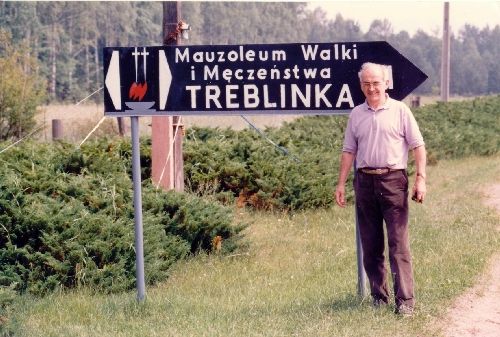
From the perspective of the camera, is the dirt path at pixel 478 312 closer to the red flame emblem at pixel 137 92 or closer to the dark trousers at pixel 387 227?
the dark trousers at pixel 387 227

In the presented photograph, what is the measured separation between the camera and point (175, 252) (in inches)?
326

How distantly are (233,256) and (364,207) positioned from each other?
10.1 feet

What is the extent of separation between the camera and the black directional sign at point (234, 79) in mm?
6395

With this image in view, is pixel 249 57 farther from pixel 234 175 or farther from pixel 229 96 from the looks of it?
pixel 234 175

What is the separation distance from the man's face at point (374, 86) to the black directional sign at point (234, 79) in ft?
1.52

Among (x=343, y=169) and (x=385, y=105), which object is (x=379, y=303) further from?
(x=385, y=105)

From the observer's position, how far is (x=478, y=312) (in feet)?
21.0

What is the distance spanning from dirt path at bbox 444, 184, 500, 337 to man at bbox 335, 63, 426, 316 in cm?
34

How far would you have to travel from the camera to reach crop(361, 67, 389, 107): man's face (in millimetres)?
5859

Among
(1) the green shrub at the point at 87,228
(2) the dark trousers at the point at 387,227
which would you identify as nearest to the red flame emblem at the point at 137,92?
(1) the green shrub at the point at 87,228

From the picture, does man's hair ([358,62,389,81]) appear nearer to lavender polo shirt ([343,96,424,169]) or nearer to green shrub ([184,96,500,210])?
lavender polo shirt ([343,96,424,169])

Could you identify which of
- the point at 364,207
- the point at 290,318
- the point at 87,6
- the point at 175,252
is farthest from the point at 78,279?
the point at 87,6

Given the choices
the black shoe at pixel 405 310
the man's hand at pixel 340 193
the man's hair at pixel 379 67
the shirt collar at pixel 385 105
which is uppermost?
the man's hair at pixel 379 67

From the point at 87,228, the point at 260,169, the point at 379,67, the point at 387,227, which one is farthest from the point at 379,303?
the point at 260,169
